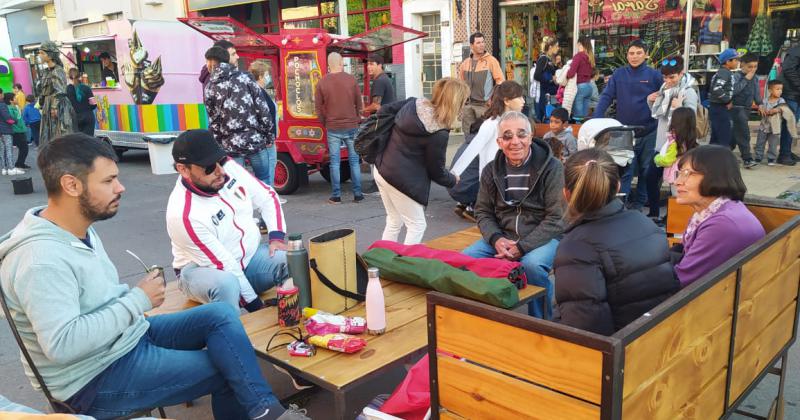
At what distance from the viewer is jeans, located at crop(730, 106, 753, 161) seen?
9023 millimetres

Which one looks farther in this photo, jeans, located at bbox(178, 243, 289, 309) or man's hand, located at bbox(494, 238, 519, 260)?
man's hand, located at bbox(494, 238, 519, 260)

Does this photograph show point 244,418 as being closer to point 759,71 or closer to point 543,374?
point 543,374

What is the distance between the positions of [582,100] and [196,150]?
26.9 ft

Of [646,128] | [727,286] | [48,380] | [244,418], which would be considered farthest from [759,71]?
[48,380]

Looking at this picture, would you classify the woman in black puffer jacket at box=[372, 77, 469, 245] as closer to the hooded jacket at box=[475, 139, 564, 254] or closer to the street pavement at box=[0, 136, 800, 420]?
the hooded jacket at box=[475, 139, 564, 254]

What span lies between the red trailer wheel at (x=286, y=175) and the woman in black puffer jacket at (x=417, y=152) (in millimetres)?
4334

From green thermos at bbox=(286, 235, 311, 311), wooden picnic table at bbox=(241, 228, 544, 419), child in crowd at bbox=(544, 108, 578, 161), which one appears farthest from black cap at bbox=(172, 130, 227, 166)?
child in crowd at bbox=(544, 108, 578, 161)

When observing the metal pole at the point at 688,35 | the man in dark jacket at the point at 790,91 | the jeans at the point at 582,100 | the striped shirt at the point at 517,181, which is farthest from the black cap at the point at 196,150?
the metal pole at the point at 688,35

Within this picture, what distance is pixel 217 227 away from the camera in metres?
3.53

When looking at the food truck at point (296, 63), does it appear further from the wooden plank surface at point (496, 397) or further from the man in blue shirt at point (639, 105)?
the wooden plank surface at point (496, 397)

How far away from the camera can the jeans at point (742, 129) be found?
29.6 feet

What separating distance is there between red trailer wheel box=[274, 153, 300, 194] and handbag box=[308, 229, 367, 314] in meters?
6.05

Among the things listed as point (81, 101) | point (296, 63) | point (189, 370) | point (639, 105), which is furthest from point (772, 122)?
point (81, 101)

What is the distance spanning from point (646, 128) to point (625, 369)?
6022 mm
